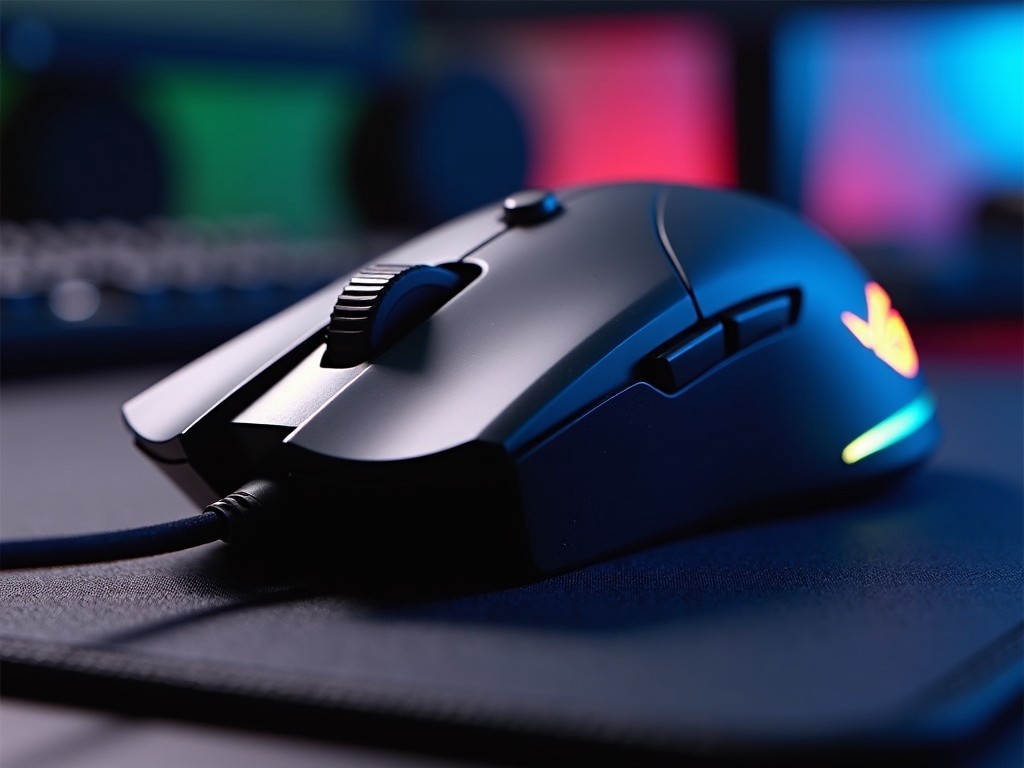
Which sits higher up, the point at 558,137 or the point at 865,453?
the point at 865,453

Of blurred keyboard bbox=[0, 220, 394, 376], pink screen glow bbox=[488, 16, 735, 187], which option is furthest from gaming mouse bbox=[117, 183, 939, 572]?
pink screen glow bbox=[488, 16, 735, 187]

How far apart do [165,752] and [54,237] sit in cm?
70

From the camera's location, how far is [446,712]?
8.7 inches

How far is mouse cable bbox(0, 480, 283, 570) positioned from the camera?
284 millimetres

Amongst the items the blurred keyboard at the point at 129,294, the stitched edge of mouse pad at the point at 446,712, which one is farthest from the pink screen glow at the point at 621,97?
the stitched edge of mouse pad at the point at 446,712

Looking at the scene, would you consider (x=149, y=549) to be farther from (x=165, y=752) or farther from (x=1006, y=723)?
(x=1006, y=723)

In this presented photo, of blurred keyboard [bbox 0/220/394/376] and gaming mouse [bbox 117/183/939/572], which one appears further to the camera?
blurred keyboard [bbox 0/220/394/376]

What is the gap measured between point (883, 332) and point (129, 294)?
1.51 ft

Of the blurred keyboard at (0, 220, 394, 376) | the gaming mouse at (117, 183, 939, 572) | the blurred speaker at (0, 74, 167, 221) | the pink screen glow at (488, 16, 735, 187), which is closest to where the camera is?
the gaming mouse at (117, 183, 939, 572)

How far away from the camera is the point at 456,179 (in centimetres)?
121

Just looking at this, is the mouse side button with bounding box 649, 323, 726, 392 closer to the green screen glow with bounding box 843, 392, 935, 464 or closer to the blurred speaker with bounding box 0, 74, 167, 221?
the green screen glow with bounding box 843, 392, 935, 464

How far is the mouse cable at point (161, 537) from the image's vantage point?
28 cm

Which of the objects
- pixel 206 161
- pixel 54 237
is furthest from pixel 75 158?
pixel 206 161

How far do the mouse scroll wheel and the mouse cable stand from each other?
5 cm
